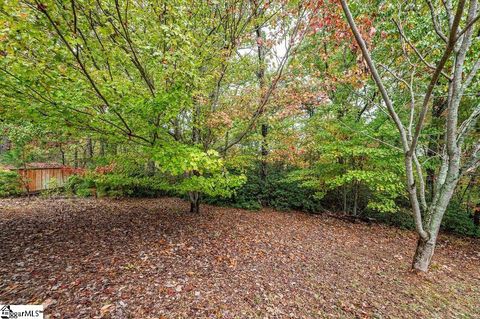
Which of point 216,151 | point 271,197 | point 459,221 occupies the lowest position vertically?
point 459,221

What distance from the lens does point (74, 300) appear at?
8.38ft

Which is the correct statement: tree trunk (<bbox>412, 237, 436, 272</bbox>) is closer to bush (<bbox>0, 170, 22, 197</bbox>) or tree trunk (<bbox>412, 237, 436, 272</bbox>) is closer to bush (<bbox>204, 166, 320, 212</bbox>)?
bush (<bbox>204, 166, 320, 212</bbox>)

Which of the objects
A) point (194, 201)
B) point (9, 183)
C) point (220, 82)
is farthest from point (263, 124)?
point (9, 183)

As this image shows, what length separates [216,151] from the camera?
4281 mm

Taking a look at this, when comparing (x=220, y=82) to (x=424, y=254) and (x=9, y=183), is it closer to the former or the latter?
(x=424, y=254)

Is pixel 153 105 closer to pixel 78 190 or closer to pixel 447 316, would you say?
pixel 447 316

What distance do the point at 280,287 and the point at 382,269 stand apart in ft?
8.06

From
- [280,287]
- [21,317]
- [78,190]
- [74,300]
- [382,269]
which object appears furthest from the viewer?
[78,190]

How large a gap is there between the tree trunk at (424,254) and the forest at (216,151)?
0.04 m

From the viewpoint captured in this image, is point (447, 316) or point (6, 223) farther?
point (6, 223)

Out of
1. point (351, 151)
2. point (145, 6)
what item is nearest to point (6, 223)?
point (145, 6)

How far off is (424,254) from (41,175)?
44.8ft

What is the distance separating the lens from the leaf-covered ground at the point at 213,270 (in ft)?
8.75

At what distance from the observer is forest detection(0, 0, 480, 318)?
2.85 m
